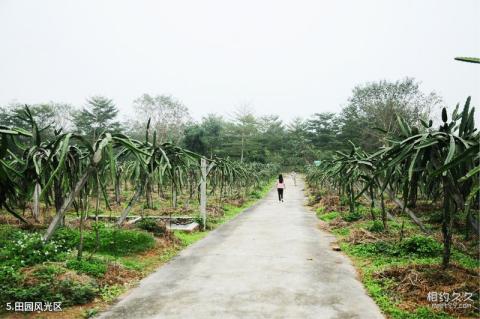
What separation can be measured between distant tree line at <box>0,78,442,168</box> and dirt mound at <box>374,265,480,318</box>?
28798mm

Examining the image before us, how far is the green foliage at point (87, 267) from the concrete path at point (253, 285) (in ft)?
2.07

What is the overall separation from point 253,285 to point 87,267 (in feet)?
7.99

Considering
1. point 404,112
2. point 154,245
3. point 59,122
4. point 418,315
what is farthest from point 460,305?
point 59,122

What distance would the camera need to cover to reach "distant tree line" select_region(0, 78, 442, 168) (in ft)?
114

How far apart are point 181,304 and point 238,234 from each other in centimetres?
530

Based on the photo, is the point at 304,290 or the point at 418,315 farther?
the point at 304,290

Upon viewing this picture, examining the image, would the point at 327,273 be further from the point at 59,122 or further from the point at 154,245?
the point at 59,122

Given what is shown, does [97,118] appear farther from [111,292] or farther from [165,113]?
[111,292]

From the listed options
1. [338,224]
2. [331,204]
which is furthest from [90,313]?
[331,204]

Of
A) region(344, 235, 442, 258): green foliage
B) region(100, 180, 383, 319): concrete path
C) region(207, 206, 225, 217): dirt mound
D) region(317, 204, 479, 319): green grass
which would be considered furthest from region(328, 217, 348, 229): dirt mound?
region(207, 206, 225, 217): dirt mound

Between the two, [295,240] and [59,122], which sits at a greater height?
[59,122]

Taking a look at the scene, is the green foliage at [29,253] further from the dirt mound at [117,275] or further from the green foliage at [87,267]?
the dirt mound at [117,275]

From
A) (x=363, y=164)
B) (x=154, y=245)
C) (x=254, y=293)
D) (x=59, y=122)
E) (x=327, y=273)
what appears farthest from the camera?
(x=59, y=122)

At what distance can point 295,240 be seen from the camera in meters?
8.65
